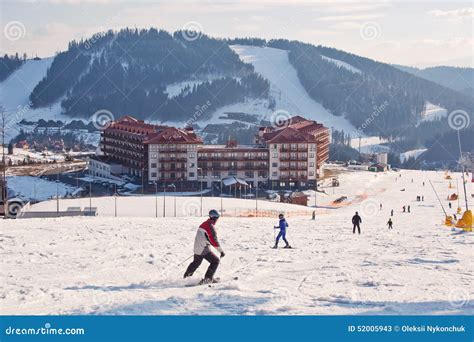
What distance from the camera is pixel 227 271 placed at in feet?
46.2

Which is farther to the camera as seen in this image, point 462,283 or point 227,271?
point 227,271

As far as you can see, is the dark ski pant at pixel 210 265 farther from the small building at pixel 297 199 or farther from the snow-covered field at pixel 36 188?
the snow-covered field at pixel 36 188

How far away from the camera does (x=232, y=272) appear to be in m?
13.9

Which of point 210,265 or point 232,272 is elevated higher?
point 210,265

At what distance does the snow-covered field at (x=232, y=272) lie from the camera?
1052 centimetres

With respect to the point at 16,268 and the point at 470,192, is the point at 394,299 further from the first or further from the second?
the point at 470,192

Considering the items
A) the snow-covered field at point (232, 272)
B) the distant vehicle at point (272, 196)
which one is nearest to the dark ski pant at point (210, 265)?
the snow-covered field at point (232, 272)

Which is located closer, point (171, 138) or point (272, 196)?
point (272, 196)

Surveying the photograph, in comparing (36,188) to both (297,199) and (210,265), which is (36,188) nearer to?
(297,199)

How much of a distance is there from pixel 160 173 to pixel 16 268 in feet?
237

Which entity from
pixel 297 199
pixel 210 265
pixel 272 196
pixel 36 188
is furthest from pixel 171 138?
pixel 210 265

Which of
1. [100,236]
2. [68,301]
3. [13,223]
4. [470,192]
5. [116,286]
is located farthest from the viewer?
[470,192]
